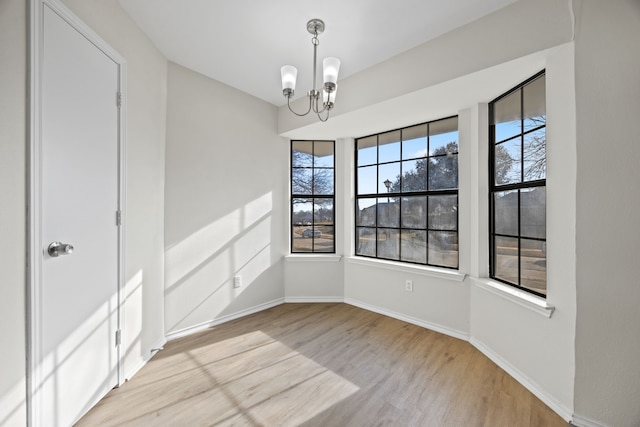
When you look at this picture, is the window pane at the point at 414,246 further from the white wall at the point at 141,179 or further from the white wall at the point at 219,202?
the white wall at the point at 141,179

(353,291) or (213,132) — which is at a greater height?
(213,132)

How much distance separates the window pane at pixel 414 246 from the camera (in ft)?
9.77

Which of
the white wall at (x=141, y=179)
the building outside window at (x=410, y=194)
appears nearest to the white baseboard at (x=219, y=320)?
the white wall at (x=141, y=179)

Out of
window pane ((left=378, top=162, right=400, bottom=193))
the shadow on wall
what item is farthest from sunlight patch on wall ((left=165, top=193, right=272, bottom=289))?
window pane ((left=378, top=162, right=400, bottom=193))

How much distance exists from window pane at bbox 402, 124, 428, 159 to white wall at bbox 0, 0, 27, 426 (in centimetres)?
311

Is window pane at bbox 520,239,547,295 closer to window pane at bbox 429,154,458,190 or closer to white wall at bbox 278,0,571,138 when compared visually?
window pane at bbox 429,154,458,190

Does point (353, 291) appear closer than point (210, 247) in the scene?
No

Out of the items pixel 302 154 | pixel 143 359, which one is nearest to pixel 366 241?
pixel 302 154

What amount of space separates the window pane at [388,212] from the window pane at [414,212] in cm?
9

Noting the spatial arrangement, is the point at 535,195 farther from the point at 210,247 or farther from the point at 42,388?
the point at 42,388

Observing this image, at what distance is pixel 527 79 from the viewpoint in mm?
1985

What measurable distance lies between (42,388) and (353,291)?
2.85 meters

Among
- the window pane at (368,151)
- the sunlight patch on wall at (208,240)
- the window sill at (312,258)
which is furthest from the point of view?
the window sill at (312,258)

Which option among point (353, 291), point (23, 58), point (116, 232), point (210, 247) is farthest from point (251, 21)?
point (353, 291)
